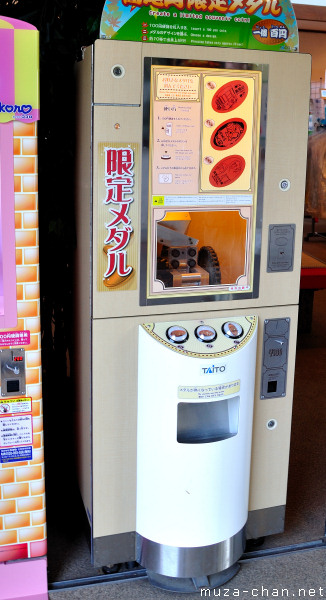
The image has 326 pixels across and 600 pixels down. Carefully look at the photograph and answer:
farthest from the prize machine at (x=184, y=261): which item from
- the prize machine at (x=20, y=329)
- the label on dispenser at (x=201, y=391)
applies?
the prize machine at (x=20, y=329)

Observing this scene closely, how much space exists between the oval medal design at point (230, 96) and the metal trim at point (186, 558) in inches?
61.5

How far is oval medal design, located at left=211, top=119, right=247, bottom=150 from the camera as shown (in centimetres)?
229

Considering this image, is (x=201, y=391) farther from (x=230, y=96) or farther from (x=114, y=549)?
(x=230, y=96)

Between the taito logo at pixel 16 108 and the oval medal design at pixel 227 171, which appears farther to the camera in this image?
the oval medal design at pixel 227 171

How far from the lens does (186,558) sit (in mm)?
2436

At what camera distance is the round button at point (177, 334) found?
2287 millimetres

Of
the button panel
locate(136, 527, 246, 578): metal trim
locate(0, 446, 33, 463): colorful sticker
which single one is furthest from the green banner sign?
locate(136, 527, 246, 578): metal trim

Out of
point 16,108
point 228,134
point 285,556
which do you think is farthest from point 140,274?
point 285,556

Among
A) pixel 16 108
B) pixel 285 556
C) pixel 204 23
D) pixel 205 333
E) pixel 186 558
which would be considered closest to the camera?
pixel 16 108

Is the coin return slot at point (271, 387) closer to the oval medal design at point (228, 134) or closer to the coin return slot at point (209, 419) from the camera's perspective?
the coin return slot at point (209, 419)

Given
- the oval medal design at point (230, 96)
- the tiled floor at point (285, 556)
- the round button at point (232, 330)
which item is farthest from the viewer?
the tiled floor at point (285, 556)

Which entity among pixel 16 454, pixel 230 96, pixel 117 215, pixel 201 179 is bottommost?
pixel 16 454

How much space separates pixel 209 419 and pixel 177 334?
369 millimetres

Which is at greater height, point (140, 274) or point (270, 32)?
point (270, 32)
